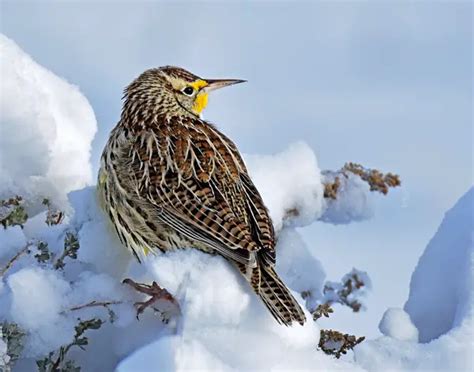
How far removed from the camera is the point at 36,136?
13.8ft

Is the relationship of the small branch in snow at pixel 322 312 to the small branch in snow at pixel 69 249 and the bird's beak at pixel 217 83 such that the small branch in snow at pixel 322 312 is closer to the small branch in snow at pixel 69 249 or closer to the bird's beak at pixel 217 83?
the small branch in snow at pixel 69 249

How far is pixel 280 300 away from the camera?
3.34 metres

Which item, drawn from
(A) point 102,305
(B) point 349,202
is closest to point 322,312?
(A) point 102,305

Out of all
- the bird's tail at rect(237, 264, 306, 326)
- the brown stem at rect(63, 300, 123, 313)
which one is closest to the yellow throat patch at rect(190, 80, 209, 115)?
the bird's tail at rect(237, 264, 306, 326)

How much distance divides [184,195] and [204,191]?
0.29 feet

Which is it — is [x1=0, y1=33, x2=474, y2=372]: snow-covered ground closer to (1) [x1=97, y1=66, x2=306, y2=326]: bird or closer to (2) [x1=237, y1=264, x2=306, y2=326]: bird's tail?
(2) [x1=237, y1=264, x2=306, y2=326]: bird's tail

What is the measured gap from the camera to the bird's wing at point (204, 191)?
3.96 m

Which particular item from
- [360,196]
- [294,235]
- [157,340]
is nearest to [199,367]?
[157,340]

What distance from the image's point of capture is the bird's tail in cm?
323

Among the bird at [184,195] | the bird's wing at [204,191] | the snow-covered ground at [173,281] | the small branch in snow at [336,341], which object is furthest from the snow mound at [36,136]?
the small branch in snow at [336,341]

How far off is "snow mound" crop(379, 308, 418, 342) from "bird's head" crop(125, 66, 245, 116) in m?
1.94

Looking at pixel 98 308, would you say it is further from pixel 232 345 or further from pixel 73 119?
pixel 73 119

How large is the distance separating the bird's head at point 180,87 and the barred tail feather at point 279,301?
1.86 m

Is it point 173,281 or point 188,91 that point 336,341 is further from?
point 188,91
